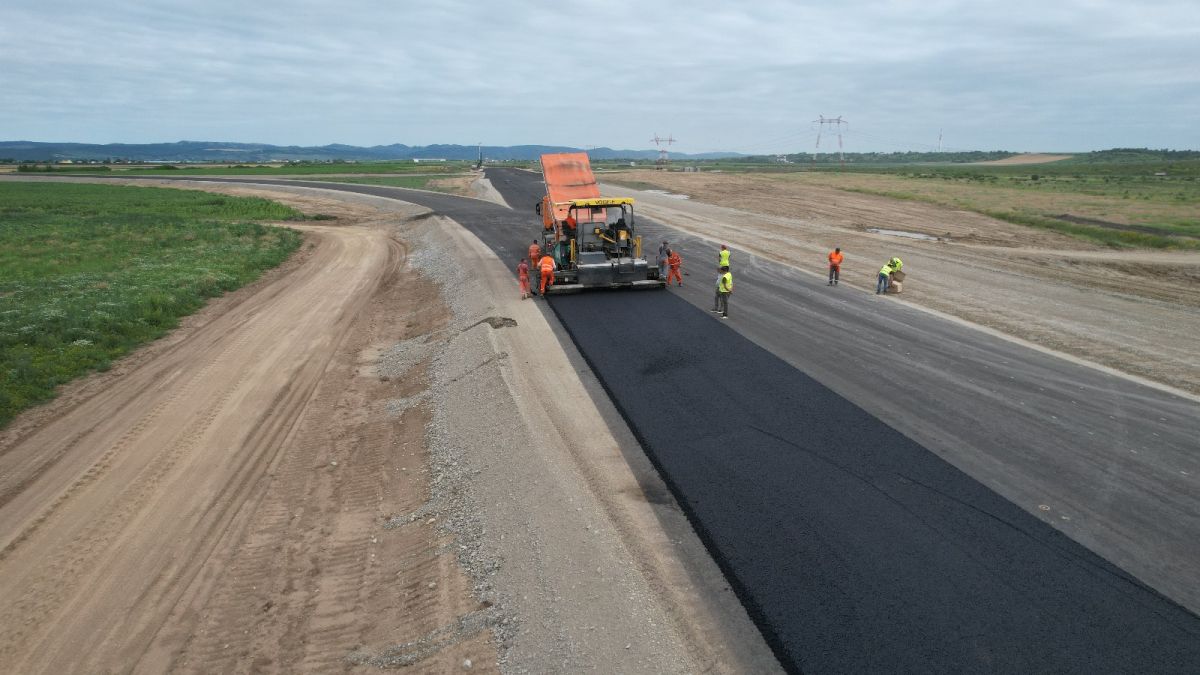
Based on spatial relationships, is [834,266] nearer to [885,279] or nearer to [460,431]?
[885,279]

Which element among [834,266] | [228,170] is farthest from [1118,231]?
[228,170]

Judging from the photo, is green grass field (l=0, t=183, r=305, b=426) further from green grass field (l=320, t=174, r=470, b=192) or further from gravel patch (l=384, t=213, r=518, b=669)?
green grass field (l=320, t=174, r=470, b=192)

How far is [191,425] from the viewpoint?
1190cm

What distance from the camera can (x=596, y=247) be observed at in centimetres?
2056

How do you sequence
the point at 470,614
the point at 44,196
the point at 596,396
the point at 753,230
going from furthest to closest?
the point at 44,196, the point at 753,230, the point at 596,396, the point at 470,614

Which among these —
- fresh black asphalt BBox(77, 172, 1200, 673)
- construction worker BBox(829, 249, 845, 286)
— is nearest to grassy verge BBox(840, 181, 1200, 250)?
construction worker BBox(829, 249, 845, 286)

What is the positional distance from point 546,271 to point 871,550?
13.0 m

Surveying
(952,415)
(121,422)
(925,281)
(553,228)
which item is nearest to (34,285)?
(121,422)

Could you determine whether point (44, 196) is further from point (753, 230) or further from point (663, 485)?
point (663, 485)

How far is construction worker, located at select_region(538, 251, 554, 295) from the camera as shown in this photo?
18766 millimetres

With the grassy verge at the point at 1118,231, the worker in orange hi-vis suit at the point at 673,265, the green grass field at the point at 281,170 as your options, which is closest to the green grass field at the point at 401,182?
the green grass field at the point at 281,170

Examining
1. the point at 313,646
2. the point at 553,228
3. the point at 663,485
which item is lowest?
the point at 313,646

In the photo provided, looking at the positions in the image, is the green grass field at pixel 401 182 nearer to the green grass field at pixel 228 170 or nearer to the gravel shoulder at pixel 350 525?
the green grass field at pixel 228 170

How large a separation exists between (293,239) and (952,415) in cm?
2958
